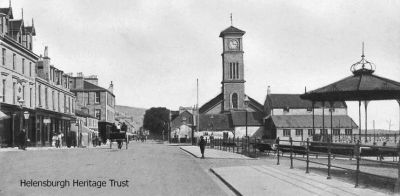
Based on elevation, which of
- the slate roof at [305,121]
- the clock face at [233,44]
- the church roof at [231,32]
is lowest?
the slate roof at [305,121]

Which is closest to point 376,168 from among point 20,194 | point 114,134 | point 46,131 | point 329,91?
point 329,91

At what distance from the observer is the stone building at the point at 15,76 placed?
34000 mm

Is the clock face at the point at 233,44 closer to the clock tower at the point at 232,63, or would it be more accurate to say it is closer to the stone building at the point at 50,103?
the clock tower at the point at 232,63

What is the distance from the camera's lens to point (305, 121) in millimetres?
86375

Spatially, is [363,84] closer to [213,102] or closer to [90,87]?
[90,87]

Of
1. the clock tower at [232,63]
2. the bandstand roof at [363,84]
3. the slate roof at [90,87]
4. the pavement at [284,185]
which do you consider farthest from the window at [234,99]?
the pavement at [284,185]

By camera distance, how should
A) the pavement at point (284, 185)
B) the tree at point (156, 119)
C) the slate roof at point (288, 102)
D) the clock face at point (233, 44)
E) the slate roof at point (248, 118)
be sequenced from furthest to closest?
the tree at point (156, 119) → the clock face at point (233, 44) → the slate roof at point (248, 118) → the slate roof at point (288, 102) → the pavement at point (284, 185)

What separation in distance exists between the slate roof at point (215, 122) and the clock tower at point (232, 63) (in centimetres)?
500

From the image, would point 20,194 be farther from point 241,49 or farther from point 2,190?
point 241,49

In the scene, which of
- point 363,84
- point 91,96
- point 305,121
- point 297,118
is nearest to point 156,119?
point 297,118

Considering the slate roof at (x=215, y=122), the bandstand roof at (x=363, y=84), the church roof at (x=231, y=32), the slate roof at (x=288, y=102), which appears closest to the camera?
the bandstand roof at (x=363, y=84)

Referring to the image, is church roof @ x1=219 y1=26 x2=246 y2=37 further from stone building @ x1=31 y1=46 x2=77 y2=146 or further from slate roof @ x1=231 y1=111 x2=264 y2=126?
stone building @ x1=31 y1=46 x2=77 y2=146

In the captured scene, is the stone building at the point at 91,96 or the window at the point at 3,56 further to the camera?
the stone building at the point at 91,96

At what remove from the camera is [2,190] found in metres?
10.5
